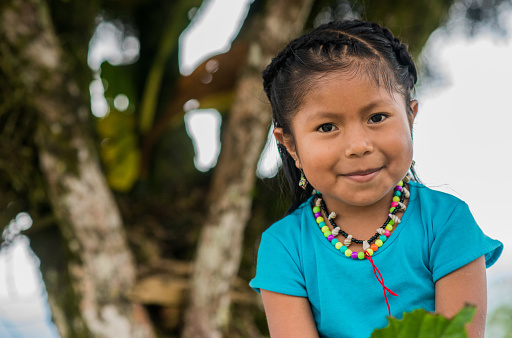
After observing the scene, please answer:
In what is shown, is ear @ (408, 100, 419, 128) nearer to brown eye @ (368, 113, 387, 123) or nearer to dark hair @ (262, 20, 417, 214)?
dark hair @ (262, 20, 417, 214)

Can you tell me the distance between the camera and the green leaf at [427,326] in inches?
17.3

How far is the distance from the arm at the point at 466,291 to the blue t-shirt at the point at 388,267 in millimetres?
17

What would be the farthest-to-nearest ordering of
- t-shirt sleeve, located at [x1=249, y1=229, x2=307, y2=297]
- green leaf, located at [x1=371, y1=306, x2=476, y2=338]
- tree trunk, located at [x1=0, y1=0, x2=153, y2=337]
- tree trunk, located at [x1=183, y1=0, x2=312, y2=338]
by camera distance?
tree trunk, located at [x1=183, y1=0, x2=312, y2=338] → tree trunk, located at [x1=0, y1=0, x2=153, y2=337] → t-shirt sleeve, located at [x1=249, y1=229, x2=307, y2=297] → green leaf, located at [x1=371, y1=306, x2=476, y2=338]

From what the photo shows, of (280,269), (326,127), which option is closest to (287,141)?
(326,127)

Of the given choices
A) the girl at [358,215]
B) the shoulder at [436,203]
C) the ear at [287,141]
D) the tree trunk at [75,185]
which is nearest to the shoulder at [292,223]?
the girl at [358,215]

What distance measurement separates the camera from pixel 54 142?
6.81 feet

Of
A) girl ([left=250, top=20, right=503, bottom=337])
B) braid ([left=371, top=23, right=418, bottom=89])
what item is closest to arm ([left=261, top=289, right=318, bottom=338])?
girl ([left=250, top=20, right=503, bottom=337])

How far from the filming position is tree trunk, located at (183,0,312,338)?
2.18 metres

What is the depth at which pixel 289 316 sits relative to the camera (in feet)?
2.99

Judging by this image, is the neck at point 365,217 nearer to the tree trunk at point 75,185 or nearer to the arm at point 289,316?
the arm at point 289,316

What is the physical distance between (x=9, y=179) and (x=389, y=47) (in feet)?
6.48

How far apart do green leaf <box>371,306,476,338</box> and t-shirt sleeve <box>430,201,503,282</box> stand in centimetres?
38

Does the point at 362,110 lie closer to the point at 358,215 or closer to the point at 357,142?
the point at 357,142

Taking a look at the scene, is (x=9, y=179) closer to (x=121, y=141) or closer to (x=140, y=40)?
(x=121, y=141)
